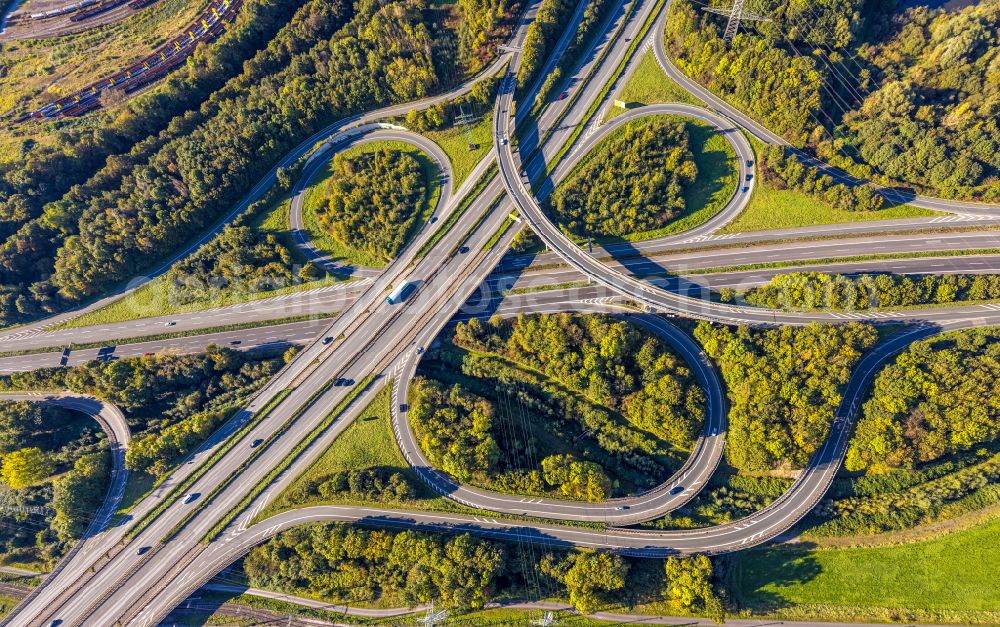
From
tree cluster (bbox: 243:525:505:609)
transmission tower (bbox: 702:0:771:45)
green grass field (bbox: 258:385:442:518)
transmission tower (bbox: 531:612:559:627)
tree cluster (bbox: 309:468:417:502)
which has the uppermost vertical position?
transmission tower (bbox: 702:0:771:45)

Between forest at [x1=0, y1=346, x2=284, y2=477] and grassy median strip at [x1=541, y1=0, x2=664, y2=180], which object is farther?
grassy median strip at [x1=541, y1=0, x2=664, y2=180]

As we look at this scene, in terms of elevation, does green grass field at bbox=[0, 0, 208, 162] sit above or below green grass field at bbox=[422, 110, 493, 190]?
above

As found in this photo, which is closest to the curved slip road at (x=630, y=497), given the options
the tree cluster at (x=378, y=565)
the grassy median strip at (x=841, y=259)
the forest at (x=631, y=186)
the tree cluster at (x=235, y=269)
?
the tree cluster at (x=378, y=565)

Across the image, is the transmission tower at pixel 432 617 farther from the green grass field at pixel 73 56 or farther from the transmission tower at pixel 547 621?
the green grass field at pixel 73 56

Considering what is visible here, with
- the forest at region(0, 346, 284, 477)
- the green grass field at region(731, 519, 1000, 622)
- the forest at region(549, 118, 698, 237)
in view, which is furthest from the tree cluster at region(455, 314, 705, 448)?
the forest at region(0, 346, 284, 477)

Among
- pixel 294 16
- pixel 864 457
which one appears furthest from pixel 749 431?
pixel 294 16

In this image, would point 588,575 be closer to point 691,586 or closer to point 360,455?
point 691,586

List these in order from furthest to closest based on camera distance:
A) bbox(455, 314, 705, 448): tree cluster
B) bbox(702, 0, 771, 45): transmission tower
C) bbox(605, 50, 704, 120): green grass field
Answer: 1. bbox(605, 50, 704, 120): green grass field
2. bbox(702, 0, 771, 45): transmission tower
3. bbox(455, 314, 705, 448): tree cluster

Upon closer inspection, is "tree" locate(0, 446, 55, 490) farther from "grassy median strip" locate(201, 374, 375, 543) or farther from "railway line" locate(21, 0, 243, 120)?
"railway line" locate(21, 0, 243, 120)
